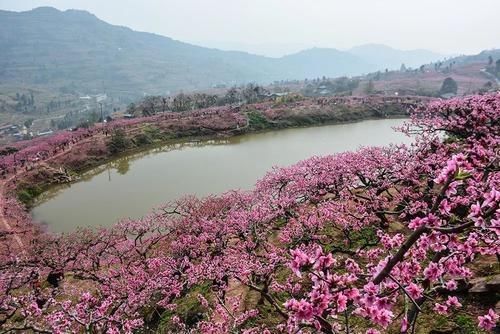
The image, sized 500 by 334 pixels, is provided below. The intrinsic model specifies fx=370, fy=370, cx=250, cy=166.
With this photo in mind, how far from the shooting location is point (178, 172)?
31.5 meters

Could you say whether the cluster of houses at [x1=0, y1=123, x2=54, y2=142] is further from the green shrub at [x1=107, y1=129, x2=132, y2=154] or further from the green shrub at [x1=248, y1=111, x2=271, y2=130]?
the green shrub at [x1=248, y1=111, x2=271, y2=130]

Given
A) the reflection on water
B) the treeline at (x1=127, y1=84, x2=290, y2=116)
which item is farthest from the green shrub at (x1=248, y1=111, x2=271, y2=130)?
the treeline at (x1=127, y1=84, x2=290, y2=116)

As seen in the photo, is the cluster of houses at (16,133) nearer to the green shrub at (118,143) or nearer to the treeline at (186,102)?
the treeline at (186,102)

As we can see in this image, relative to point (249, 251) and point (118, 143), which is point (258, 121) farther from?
point (249, 251)

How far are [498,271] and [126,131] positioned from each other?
44.2 m

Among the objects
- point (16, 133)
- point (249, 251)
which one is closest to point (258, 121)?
point (249, 251)

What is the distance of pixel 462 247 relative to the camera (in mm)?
3982

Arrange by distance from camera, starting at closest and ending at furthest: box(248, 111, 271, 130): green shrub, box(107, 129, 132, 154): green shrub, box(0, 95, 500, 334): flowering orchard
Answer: box(0, 95, 500, 334): flowering orchard, box(107, 129, 132, 154): green shrub, box(248, 111, 271, 130): green shrub

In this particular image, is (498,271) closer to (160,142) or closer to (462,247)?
(462,247)

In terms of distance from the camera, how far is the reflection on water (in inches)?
983

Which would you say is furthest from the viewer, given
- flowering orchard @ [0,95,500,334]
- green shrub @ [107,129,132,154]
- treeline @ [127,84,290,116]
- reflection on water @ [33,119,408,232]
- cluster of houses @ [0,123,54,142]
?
cluster of houses @ [0,123,54,142]

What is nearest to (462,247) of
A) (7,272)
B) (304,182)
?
(304,182)

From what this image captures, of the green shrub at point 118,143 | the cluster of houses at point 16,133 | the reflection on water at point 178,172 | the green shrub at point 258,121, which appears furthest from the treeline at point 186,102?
the cluster of houses at point 16,133

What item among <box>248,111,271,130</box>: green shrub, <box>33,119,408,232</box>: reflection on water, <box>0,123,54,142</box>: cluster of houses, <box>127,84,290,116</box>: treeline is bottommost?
<box>0,123,54,142</box>: cluster of houses
